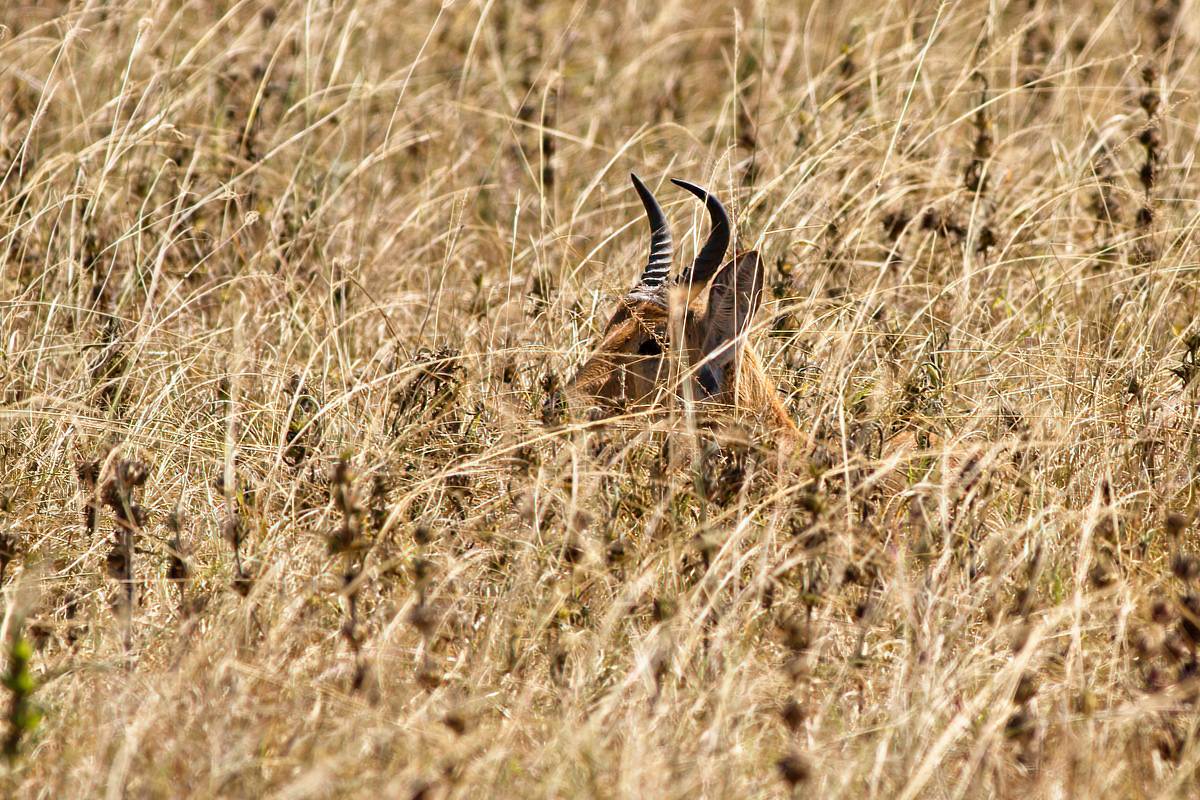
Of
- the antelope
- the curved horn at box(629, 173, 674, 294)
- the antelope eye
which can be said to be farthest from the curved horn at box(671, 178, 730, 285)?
the antelope eye

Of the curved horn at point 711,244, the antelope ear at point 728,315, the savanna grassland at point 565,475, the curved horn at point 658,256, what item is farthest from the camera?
the curved horn at point 658,256

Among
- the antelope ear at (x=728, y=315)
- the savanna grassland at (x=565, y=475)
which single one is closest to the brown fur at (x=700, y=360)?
the antelope ear at (x=728, y=315)

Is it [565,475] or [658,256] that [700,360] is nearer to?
[658,256]

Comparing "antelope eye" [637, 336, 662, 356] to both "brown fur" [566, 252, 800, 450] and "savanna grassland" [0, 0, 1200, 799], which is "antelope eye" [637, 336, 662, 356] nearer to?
"brown fur" [566, 252, 800, 450]

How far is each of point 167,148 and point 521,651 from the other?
3.77 metres

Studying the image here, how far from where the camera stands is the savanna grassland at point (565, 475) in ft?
8.75

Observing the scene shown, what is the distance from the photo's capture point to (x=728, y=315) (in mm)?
4242

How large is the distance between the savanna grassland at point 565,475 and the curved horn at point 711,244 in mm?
265

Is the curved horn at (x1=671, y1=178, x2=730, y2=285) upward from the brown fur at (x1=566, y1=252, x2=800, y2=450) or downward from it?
upward

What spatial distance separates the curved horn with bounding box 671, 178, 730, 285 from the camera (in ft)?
12.6

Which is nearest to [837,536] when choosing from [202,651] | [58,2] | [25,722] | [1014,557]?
[1014,557]

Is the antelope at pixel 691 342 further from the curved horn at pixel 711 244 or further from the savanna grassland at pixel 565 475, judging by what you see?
the savanna grassland at pixel 565 475

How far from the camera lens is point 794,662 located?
292 centimetres

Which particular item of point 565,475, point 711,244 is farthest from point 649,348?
point 565,475
